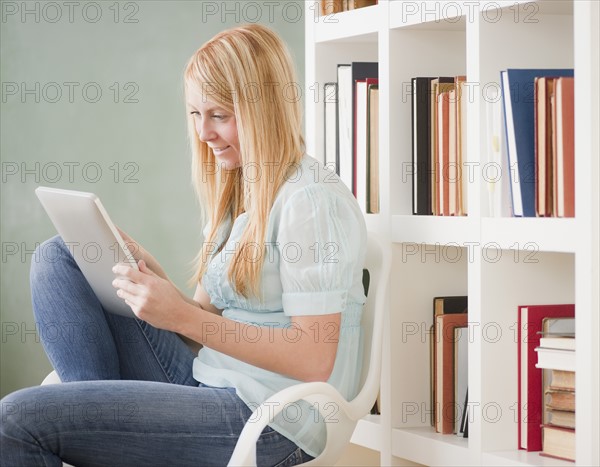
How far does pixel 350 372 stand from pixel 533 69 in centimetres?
61

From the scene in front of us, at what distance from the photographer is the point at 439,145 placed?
6.06ft

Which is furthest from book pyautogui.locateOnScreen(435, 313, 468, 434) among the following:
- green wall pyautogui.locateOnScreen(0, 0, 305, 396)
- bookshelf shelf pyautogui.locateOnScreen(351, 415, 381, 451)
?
green wall pyautogui.locateOnScreen(0, 0, 305, 396)

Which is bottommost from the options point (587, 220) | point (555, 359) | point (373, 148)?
point (555, 359)

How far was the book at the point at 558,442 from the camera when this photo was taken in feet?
5.31

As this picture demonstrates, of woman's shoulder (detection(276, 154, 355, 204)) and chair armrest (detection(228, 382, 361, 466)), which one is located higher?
woman's shoulder (detection(276, 154, 355, 204))

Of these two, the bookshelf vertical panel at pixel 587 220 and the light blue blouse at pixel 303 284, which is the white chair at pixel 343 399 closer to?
the light blue blouse at pixel 303 284

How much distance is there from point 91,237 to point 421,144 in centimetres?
68

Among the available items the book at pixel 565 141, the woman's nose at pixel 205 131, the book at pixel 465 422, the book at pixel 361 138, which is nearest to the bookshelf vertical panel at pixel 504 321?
the book at pixel 465 422

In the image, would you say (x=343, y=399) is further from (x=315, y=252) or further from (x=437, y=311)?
(x=437, y=311)

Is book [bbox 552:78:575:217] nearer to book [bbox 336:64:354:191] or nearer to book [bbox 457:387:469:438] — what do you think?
book [bbox 457:387:469:438]

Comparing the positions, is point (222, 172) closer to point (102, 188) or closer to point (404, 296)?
point (404, 296)

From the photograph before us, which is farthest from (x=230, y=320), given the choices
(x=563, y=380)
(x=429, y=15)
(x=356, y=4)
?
(x=356, y=4)

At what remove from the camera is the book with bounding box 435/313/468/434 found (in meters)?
1.89

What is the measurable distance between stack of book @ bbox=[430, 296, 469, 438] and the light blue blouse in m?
0.26
